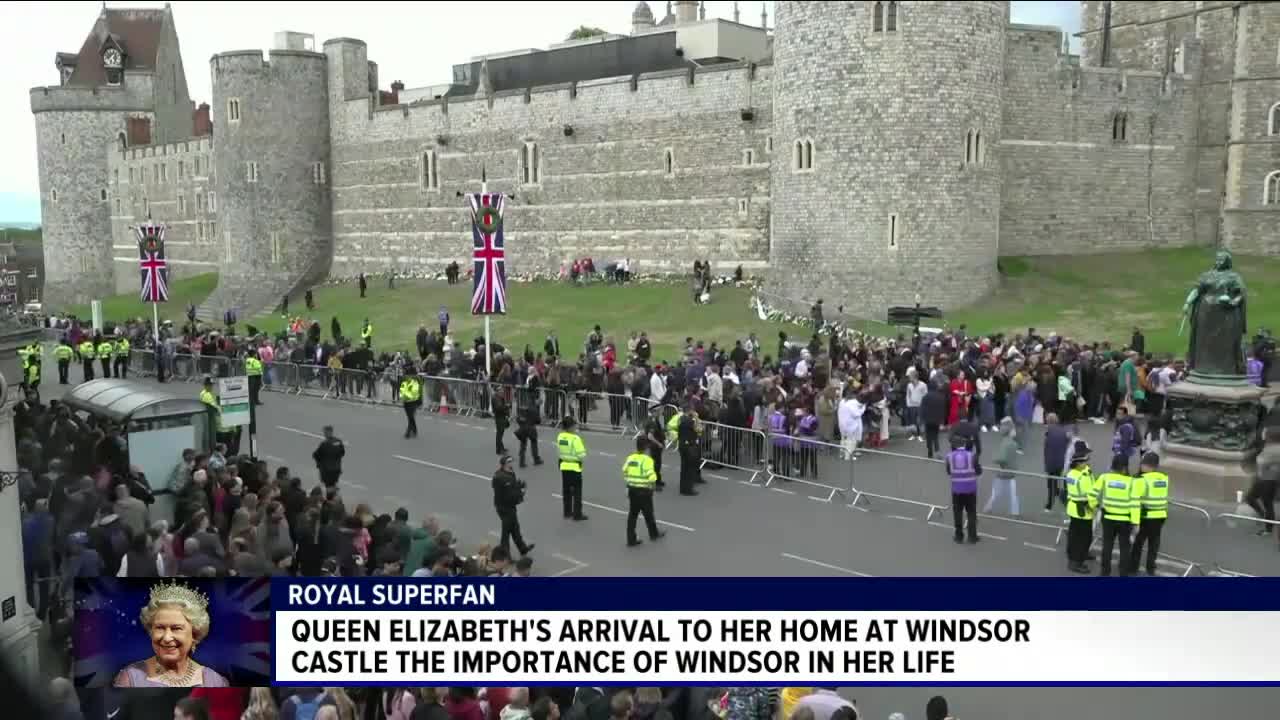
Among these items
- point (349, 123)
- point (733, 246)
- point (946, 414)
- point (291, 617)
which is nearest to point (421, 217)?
point (349, 123)

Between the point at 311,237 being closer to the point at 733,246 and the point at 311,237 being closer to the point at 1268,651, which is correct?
the point at 733,246

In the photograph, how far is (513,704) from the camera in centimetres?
657

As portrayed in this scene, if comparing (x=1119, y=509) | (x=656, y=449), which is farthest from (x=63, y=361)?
(x=1119, y=509)

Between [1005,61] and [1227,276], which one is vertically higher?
[1005,61]

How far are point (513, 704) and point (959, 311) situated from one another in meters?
26.1

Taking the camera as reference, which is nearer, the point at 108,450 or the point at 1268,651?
the point at 1268,651

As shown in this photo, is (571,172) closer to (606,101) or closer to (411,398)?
(606,101)

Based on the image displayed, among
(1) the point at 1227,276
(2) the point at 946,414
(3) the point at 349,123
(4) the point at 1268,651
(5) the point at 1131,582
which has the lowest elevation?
(2) the point at 946,414

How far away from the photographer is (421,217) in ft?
159

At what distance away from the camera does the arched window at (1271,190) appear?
36.6 metres

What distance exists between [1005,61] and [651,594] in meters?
33.9

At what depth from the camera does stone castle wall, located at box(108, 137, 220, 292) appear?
205 ft

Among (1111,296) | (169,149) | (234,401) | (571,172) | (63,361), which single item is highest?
(169,149)

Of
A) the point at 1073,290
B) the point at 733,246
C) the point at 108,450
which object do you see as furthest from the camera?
the point at 733,246
